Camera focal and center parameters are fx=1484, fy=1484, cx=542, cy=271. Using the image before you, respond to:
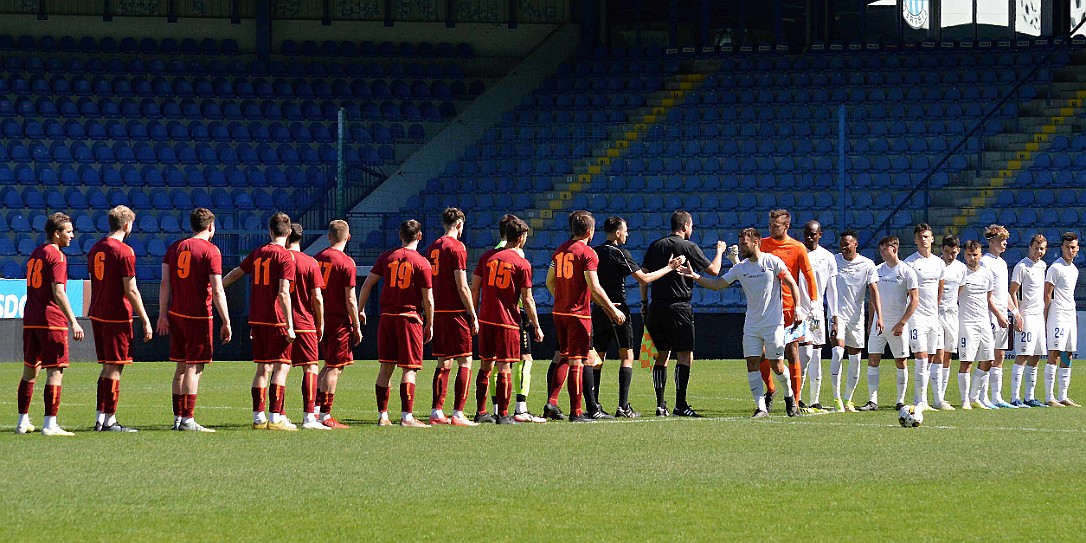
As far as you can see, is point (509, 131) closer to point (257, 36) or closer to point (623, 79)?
point (623, 79)

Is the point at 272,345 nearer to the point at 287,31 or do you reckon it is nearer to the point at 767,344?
the point at 767,344

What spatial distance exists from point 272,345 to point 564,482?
4428mm

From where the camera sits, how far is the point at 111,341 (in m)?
12.2

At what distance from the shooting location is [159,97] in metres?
36.2

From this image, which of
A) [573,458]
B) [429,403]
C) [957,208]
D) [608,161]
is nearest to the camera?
[573,458]

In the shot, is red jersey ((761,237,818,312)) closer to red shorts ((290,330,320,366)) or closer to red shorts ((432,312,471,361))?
red shorts ((432,312,471,361))

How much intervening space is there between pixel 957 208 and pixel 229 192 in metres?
16.2

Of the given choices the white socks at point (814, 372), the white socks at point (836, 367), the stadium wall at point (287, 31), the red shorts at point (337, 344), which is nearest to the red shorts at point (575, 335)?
the red shorts at point (337, 344)

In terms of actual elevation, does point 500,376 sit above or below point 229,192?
below

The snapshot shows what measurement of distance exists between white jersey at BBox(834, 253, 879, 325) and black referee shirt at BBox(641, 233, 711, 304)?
5.95ft

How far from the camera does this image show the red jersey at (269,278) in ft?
41.4

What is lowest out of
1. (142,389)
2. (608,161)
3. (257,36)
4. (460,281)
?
(142,389)

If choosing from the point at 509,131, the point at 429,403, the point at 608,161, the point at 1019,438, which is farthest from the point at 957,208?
the point at 1019,438

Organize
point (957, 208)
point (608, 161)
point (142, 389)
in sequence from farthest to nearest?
point (608, 161) < point (957, 208) < point (142, 389)
